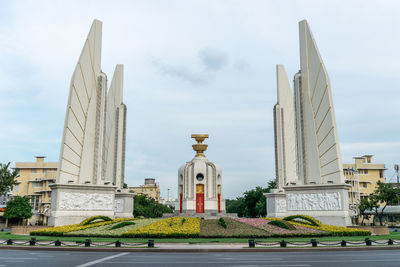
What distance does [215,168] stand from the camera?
4472 centimetres

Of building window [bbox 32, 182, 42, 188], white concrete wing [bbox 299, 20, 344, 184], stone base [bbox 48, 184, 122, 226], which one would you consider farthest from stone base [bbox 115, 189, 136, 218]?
building window [bbox 32, 182, 42, 188]

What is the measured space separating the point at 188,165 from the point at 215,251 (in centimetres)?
2990

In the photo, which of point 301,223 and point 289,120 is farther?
point 289,120

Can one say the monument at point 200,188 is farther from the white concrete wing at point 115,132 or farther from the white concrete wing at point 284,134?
the white concrete wing at point 284,134

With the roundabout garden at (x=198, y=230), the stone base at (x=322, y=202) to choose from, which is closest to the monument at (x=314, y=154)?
the stone base at (x=322, y=202)

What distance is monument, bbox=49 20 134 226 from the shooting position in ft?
88.9

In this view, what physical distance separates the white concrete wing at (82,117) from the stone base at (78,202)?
2.98ft

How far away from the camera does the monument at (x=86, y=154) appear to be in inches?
1067

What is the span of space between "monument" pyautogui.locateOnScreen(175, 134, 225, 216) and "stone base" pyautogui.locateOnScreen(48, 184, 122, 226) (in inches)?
580

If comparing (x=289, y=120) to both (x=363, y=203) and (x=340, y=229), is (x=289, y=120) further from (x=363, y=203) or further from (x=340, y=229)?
(x=340, y=229)

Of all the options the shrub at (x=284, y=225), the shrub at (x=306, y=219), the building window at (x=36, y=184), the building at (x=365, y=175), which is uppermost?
the building at (x=365, y=175)

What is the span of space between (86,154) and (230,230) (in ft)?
49.8

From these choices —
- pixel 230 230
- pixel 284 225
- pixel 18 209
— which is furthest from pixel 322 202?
pixel 18 209

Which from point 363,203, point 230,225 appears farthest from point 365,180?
point 230,225
